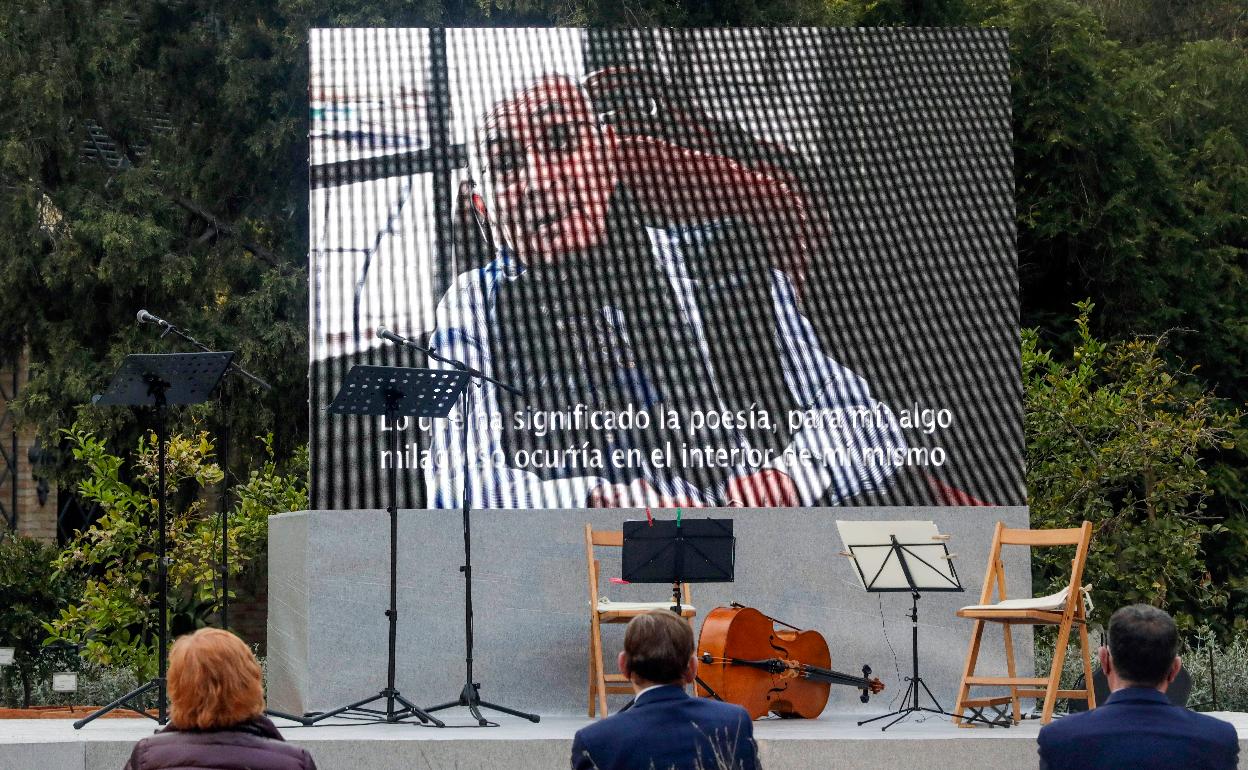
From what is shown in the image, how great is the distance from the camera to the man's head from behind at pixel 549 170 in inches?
335

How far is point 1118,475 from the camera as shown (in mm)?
11742

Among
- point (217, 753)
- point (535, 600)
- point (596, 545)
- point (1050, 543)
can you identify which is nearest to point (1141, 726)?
point (217, 753)

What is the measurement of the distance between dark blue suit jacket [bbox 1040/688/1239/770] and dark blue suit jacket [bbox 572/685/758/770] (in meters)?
0.63

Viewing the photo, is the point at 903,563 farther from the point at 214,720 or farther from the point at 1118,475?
the point at 1118,475

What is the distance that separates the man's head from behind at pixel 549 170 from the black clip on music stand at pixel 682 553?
1933 millimetres

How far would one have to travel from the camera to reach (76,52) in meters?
14.7

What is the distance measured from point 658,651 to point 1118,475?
29.1ft

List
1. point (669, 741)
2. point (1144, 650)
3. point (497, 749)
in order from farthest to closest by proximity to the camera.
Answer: point (497, 749), point (669, 741), point (1144, 650)

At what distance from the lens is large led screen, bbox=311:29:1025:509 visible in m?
8.22

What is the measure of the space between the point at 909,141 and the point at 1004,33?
86 cm

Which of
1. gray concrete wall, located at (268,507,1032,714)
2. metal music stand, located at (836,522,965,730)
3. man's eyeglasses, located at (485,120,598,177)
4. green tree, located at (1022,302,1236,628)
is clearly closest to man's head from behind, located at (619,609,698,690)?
metal music stand, located at (836,522,965,730)

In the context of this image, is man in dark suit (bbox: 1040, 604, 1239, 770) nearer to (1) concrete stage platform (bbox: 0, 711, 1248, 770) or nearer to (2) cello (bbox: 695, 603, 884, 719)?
(1) concrete stage platform (bbox: 0, 711, 1248, 770)

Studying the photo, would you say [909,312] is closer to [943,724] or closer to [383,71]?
[943,724]

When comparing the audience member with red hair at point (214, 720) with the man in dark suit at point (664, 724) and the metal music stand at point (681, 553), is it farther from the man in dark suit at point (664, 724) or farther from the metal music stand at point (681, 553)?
the metal music stand at point (681, 553)
